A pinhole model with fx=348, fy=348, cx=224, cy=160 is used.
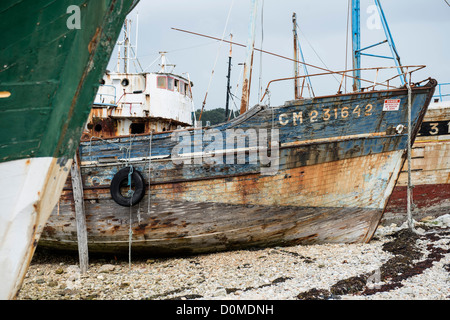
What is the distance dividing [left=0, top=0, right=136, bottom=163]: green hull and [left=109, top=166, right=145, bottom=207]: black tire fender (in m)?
3.81

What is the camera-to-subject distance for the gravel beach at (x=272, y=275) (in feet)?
16.2

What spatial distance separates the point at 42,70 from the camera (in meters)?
2.91

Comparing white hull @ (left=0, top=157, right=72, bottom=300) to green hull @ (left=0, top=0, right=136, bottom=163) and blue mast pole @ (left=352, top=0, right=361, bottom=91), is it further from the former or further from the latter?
blue mast pole @ (left=352, top=0, right=361, bottom=91)

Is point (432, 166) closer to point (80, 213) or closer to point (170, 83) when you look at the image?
point (170, 83)

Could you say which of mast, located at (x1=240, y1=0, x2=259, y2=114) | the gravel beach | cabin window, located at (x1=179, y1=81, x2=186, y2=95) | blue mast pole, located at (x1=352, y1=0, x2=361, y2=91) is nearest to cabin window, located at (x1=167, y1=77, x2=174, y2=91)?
cabin window, located at (x1=179, y1=81, x2=186, y2=95)

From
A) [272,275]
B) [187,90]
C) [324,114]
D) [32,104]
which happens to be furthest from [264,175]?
[187,90]

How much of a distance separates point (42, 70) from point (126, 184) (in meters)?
4.50

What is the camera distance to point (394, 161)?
7137mm

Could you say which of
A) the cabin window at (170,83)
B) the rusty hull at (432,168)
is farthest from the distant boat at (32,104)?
the rusty hull at (432,168)

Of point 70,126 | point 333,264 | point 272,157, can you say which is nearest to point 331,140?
point 272,157

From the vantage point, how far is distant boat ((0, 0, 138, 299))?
2.82 m

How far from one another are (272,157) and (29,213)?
471 centimetres

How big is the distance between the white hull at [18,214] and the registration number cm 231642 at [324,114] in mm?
4784

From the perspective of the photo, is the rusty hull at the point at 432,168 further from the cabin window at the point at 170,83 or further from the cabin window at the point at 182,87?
the cabin window at the point at 170,83
